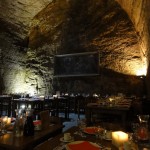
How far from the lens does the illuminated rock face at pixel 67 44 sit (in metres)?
7.93

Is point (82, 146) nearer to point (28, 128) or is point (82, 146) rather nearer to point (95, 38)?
point (28, 128)

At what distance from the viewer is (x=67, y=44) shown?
30.2 feet

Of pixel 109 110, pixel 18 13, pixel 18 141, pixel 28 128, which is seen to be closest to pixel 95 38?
pixel 18 13

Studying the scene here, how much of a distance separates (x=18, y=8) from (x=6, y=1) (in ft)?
2.14

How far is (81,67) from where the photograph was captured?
28.4 ft

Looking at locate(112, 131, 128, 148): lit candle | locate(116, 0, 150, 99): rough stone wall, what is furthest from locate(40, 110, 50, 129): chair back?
locate(116, 0, 150, 99): rough stone wall

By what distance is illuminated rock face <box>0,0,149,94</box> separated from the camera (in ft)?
26.0

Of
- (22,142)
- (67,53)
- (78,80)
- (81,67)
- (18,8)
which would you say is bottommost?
(22,142)

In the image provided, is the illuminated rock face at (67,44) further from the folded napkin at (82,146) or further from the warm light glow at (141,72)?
the folded napkin at (82,146)

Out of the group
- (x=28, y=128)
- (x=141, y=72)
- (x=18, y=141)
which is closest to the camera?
(x=18, y=141)

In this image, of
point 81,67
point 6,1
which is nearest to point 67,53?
point 81,67

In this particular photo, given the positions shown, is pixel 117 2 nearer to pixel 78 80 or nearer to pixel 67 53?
pixel 67 53

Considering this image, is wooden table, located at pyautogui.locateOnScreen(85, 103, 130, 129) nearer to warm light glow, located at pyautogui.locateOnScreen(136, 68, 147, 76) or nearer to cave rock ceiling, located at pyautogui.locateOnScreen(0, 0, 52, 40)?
warm light glow, located at pyautogui.locateOnScreen(136, 68, 147, 76)

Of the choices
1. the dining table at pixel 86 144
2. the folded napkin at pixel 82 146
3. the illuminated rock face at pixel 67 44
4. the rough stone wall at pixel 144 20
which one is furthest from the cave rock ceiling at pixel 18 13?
the folded napkin at pixel 82 146
